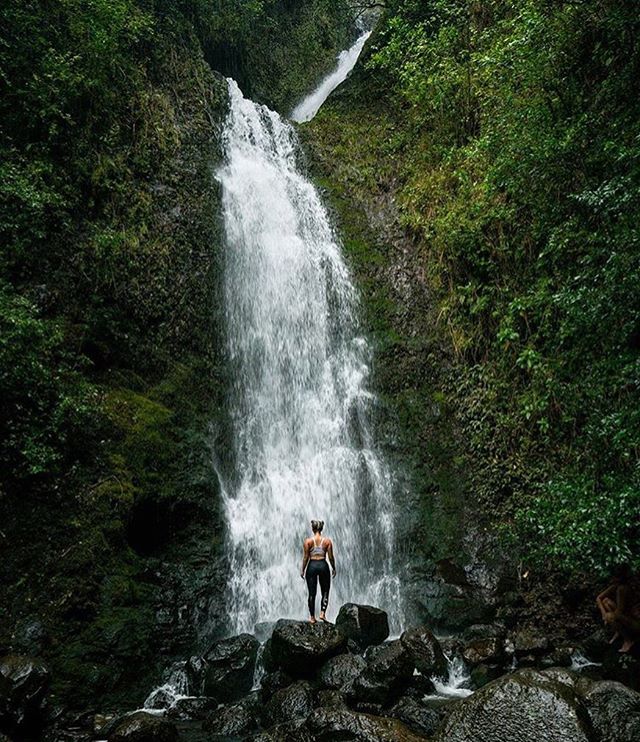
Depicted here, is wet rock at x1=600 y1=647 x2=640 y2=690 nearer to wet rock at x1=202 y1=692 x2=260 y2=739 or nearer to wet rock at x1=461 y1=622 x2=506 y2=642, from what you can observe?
wet rock at x1=461 y1=622 x2=506 y2=642

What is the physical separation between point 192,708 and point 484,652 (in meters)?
3.88

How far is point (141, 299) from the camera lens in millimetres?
11242

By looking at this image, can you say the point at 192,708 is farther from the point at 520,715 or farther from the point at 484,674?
the point at 520,715

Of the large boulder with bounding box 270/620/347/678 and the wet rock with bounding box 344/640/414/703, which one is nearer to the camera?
the wet rock with bounding box 344/640/414/703

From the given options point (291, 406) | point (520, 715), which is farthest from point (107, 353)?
point (520, 715)

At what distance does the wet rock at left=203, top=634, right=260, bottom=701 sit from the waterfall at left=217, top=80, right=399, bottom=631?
1.30 m

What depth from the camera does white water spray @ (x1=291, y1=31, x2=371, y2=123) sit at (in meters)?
22.6

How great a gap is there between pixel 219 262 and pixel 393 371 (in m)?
4.52

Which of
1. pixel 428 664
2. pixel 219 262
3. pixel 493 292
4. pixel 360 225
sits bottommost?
pixel 428 664

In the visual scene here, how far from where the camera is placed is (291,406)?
463 inches

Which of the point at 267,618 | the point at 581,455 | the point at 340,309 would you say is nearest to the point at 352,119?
the point at 340,309

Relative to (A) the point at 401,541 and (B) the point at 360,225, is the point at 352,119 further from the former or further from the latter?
(A) the point at 401,541

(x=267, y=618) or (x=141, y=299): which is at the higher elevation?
(x=141, y=299)

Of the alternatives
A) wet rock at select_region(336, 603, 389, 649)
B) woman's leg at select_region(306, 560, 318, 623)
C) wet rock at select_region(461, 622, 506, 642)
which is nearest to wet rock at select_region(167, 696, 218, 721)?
woman's leg at select_region(306, 560, 318, 623)
